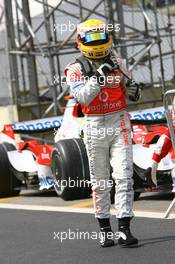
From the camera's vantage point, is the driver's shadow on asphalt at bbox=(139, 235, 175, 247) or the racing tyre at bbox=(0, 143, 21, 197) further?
the racing tyre at bbox=(0, 143, 21, 197)

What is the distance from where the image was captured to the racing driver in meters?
7.47

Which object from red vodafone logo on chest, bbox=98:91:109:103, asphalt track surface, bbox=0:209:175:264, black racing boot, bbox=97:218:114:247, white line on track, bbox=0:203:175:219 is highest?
red vodafone logo on chest, bbox=98:91:109:103

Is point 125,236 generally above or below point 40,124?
below

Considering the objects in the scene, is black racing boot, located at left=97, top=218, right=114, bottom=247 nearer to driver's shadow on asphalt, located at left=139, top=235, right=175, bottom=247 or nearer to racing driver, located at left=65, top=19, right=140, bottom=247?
racing driver, located at left=65, top=19, right=140, bottom=247

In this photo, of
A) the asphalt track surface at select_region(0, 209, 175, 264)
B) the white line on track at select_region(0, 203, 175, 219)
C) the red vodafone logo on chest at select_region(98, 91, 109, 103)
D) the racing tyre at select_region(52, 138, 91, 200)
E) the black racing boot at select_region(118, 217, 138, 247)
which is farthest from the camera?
the racing tyre at select_region(52, 138, 91, 200)

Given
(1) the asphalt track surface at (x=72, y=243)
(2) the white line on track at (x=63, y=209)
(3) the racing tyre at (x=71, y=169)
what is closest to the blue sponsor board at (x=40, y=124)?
(3) the racing tyre at (x=71, y=169)

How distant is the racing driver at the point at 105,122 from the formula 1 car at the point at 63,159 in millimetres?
2602

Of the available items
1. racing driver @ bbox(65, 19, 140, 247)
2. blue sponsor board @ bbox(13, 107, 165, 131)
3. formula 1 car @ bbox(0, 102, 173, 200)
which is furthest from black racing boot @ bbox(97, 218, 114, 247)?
blue sponsor board @ bbox(13, 107, 165, 131)

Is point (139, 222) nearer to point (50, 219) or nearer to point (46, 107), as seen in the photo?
point (50, 219)

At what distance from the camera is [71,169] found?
11.3 m

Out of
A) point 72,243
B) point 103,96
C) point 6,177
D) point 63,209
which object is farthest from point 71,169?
point 103,96

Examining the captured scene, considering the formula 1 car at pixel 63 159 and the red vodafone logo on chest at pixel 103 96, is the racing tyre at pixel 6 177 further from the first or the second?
the red vodafone logo on chest at pixel 103 96

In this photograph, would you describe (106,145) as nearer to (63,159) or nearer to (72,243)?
(72,243)

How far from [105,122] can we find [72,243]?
1157mm
